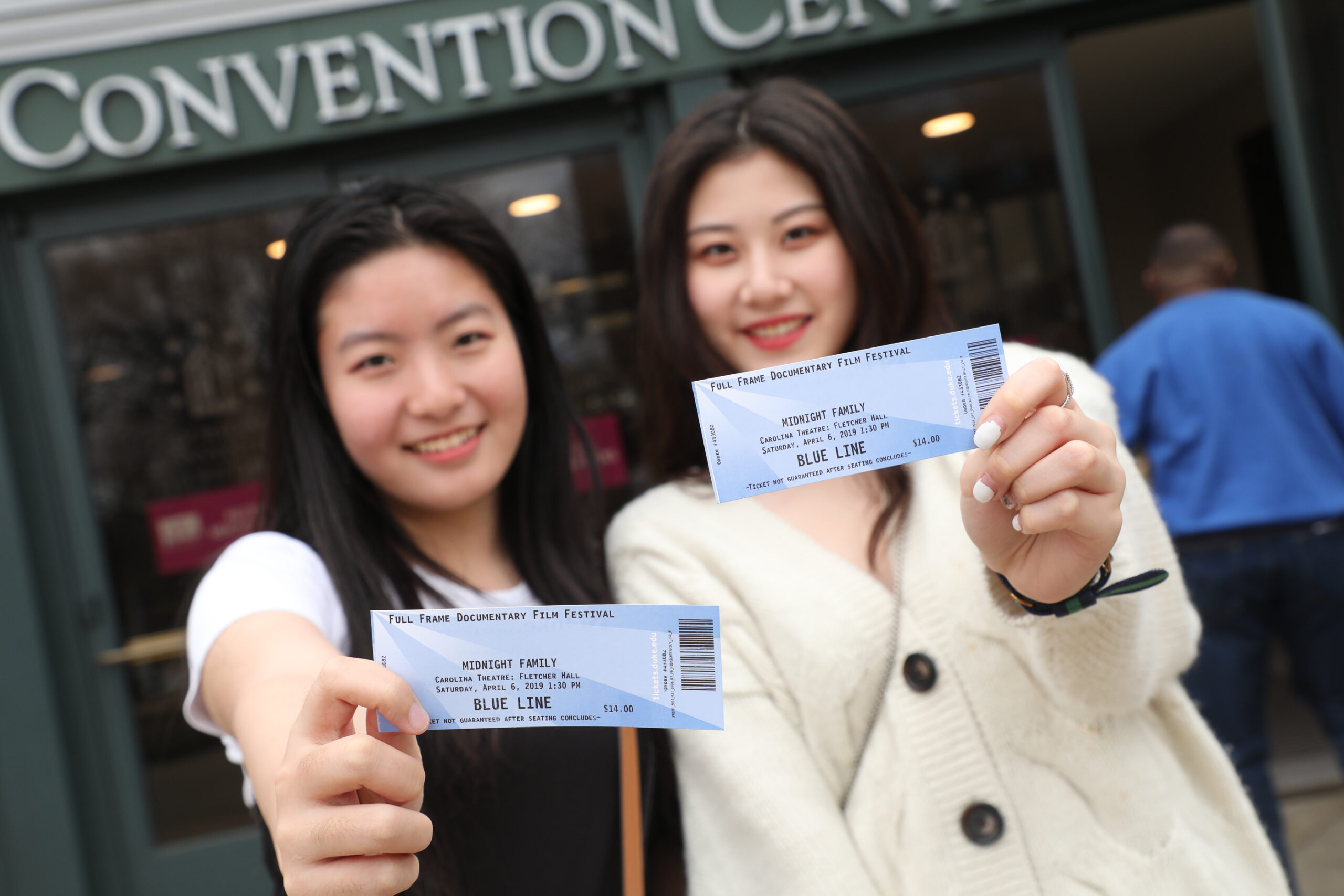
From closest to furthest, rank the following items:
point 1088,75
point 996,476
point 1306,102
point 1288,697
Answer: point 996,476, point 1306,102, point 1288,697, point 1088,75

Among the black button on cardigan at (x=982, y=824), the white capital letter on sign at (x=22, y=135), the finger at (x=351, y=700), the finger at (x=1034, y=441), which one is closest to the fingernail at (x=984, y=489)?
the finger at (x=1034, y=441)

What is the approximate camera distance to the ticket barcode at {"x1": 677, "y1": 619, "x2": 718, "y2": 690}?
2.88ft

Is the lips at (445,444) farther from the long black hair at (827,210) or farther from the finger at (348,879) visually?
the finger at (348,879)

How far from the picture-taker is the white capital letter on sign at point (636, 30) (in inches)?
137

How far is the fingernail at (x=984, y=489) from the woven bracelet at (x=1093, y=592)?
0.57ft

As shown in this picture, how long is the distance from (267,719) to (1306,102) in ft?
14.2

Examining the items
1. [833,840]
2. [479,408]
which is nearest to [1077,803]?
[833,840]

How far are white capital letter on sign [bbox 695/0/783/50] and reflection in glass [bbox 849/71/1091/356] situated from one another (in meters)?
0.50

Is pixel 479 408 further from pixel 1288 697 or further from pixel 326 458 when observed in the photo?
pixel 1288 697

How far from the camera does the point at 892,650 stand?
49.1 inches

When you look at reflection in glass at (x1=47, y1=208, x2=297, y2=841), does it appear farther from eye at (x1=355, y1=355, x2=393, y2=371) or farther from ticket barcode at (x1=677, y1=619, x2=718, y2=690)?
ticket barcode at (x1=677, y1=619, x2=718, y2=690)

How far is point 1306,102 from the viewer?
12.3 feet

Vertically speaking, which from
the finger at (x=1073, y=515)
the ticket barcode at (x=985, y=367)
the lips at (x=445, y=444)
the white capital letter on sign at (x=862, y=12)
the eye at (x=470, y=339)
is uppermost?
the white capital letter on sign at (x=862, y=12)

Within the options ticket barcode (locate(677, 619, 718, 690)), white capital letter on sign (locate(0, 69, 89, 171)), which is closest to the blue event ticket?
ticket barcode (locate(677, 619, 718, 690))
